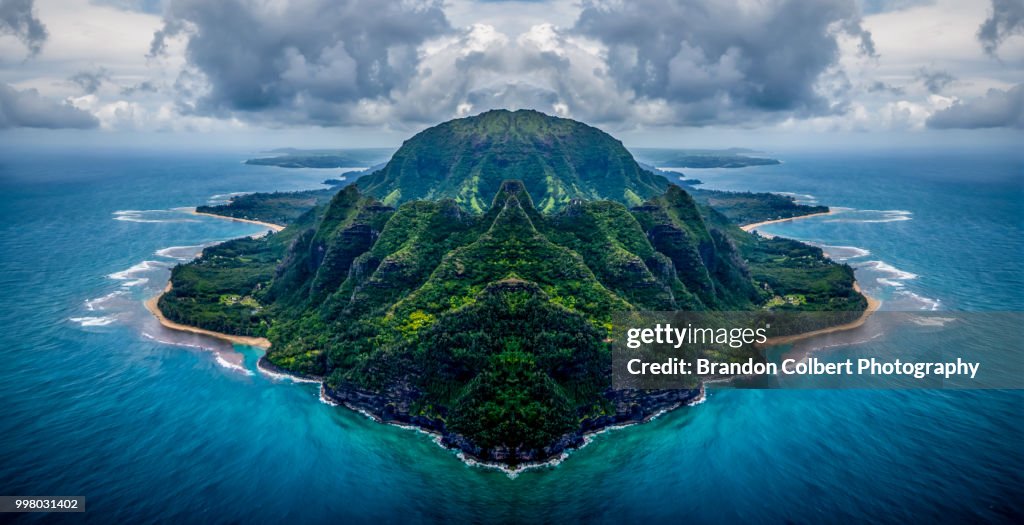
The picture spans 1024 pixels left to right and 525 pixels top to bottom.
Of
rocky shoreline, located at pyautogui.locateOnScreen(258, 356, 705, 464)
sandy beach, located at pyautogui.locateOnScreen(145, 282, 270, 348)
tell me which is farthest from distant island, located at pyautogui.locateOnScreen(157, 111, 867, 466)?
sandy beach, located at pyautogui.locateOnScreen(145, 282, 270, 348)

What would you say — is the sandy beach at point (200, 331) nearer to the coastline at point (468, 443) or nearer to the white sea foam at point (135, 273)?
the coastline at point (468, 443)

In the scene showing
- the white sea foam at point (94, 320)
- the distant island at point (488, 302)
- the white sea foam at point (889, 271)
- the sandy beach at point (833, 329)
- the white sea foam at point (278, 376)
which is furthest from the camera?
the white sea foam at point (889, 271)

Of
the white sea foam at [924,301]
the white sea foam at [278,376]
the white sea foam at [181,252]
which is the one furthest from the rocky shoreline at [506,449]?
the white sea foam at [181,252]

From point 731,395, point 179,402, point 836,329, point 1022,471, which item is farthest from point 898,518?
point 179,402

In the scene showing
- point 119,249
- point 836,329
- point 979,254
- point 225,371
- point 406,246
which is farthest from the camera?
point 119,249

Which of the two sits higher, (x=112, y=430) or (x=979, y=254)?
(x=979, y=254)

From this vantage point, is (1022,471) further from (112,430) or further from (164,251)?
(164,251)

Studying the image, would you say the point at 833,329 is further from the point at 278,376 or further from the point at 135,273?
the point at 135,273
